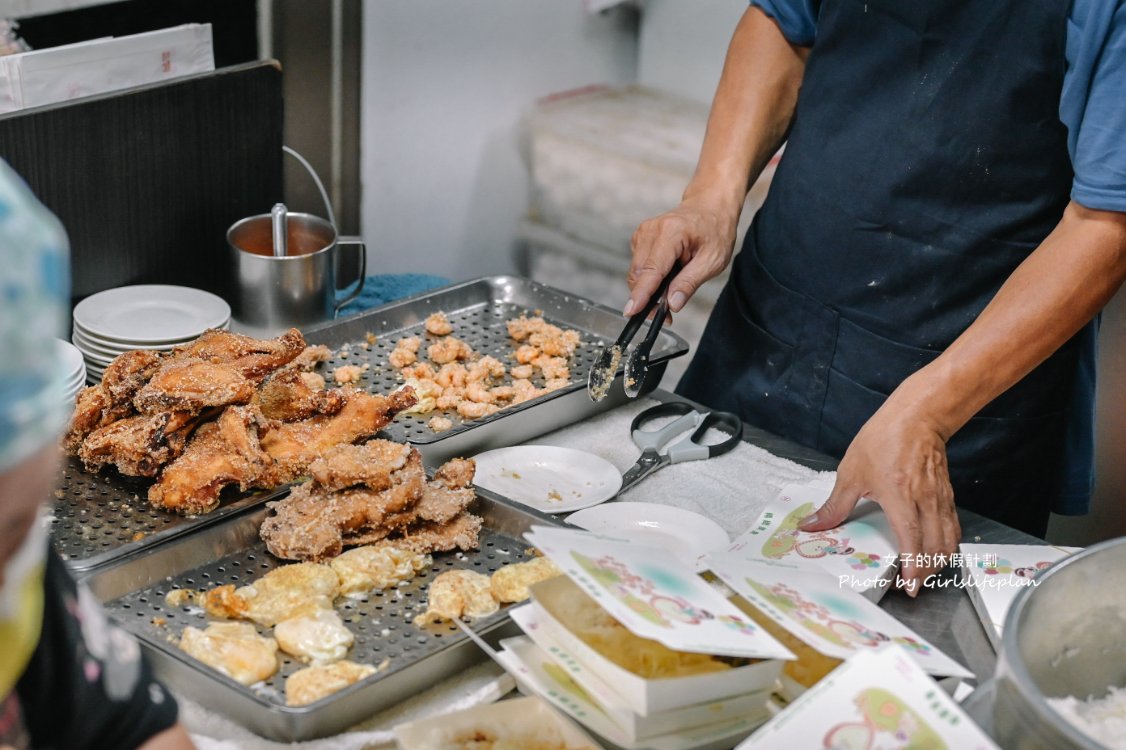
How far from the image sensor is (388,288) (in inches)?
132

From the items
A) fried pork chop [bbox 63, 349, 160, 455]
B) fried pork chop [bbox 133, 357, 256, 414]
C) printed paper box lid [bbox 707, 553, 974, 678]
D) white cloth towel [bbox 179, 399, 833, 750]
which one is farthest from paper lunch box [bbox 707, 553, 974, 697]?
fried pork chop [bbox 63, 349, 160, 455]

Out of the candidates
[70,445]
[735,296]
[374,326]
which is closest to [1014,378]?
[735,296]

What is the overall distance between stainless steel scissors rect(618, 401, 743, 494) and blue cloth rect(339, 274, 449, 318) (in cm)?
120

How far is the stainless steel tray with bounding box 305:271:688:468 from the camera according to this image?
6.70 ft

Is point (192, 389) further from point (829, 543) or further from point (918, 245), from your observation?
point (918, 245)

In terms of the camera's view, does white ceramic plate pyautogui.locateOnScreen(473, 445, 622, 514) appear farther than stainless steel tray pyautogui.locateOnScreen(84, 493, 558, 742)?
Yes

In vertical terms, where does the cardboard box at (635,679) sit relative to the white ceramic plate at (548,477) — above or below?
above

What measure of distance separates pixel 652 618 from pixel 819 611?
270mm

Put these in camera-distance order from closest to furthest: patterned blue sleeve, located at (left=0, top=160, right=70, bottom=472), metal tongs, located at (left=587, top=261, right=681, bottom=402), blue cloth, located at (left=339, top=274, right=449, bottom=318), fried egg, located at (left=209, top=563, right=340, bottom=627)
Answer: patterned blue sleeve, located at (left=0, top=160, right=70, bottom=472) < fried egg, located at (left=209, top=563, right=340, bottom=627) < metal tongs, located at (left=587, top=261, right=681, bottom=402) < blue cloth, located at (left=339, top=274, right=449, bottom=318)

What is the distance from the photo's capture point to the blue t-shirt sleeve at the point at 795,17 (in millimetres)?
2418

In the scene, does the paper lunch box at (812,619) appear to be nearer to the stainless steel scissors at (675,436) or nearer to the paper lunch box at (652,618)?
the paper lunch box at (652,618)

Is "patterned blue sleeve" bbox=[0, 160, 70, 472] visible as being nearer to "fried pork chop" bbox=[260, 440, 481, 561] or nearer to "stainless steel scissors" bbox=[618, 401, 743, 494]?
"fried pork chop" bbox=[260, 440, 481, 561]

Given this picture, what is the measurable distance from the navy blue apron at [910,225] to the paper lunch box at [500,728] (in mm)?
1194

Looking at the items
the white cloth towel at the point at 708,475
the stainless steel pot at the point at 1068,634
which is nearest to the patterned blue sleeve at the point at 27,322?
the stainless steel pot at the point at 1068,634
